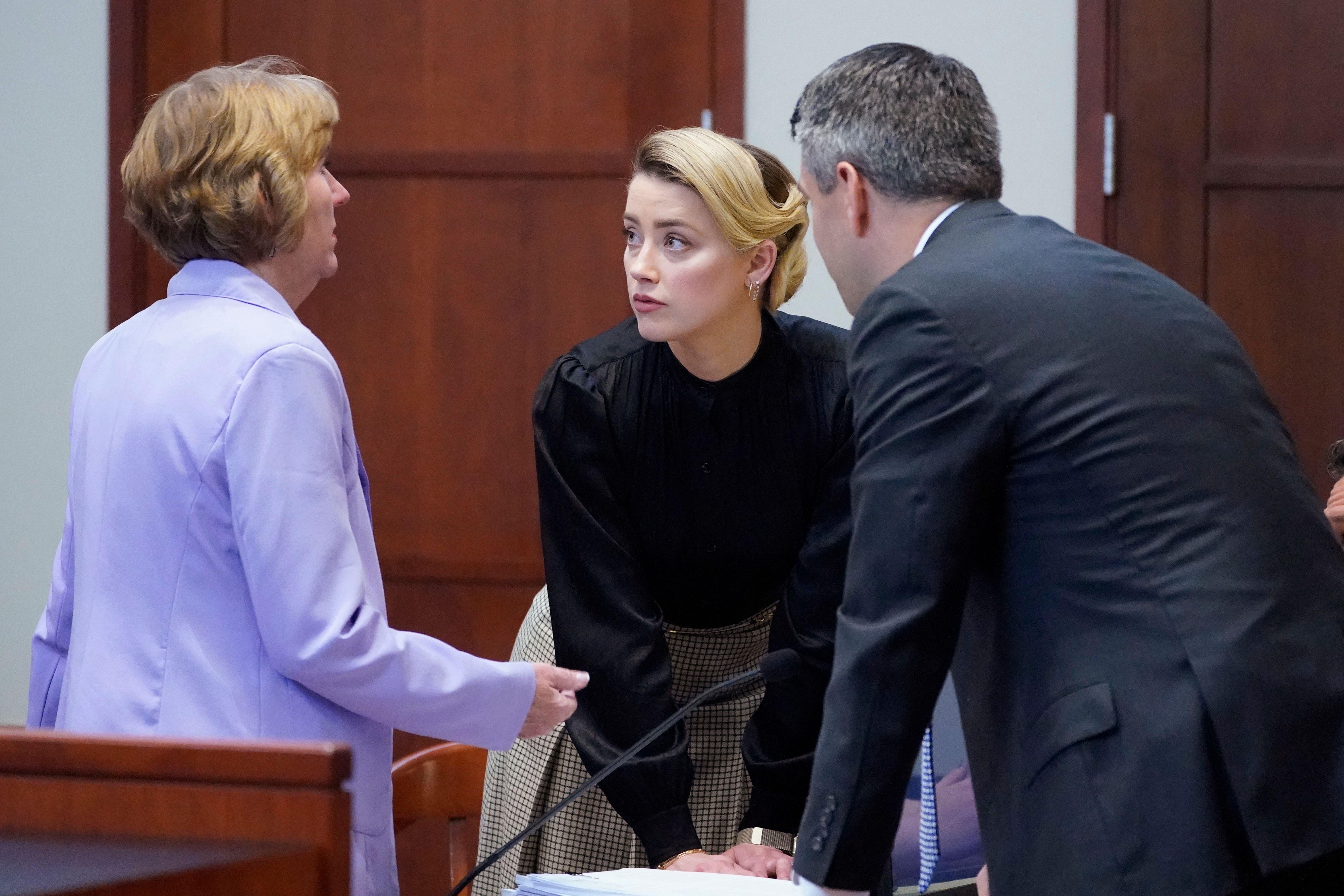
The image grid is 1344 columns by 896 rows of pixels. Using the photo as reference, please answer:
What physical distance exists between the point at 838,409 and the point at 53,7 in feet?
8.02

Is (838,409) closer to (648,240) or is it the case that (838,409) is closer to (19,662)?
(648,240)

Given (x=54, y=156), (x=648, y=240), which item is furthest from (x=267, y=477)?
(x=54, y=156)

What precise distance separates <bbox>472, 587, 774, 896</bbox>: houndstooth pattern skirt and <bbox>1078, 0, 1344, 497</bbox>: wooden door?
5.55 feet

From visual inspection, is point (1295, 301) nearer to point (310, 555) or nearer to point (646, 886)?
point (646, 886)

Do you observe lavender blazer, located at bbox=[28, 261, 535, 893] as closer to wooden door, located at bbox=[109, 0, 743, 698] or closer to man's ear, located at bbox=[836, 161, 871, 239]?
man's ear, located at bbox=[836, 161, 871, 239]

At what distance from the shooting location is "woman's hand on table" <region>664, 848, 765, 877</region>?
5.43ft

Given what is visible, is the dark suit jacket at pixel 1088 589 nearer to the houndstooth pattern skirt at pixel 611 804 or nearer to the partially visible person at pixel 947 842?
the houndstooth pattern skirt at pixel 611 804

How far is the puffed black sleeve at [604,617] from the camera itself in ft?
5.67

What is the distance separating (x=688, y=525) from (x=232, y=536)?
2.33 feet

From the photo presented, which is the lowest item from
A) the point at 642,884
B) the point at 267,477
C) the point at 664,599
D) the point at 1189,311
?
the point at 642,884

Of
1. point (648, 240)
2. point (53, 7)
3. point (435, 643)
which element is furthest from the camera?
point (53, 7)

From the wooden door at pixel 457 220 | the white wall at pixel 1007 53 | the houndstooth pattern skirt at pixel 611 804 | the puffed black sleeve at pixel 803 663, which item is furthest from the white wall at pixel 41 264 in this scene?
the puffed black sleeve at pixel 803 663

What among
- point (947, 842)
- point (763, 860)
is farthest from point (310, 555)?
point (947, 842)

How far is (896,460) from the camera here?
117 centimetres
